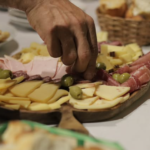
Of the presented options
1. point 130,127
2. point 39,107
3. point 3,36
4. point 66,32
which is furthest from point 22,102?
point 3,36

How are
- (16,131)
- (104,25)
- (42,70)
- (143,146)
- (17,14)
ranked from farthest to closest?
(17,14)
(104,25)
(42,70)
(143,146)
(16,131)

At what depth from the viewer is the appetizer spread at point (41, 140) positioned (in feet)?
1.48

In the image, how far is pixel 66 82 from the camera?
1.12 m

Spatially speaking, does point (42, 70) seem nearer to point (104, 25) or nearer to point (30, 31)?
point (104, 25)

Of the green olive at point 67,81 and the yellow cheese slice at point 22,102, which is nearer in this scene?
the yellow cheese slice at point 22,102

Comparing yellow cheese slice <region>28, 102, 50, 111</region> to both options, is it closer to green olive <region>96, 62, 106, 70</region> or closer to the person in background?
the person in background

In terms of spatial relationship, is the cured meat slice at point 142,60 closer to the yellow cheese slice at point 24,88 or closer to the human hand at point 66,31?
the human hand at point 66,31

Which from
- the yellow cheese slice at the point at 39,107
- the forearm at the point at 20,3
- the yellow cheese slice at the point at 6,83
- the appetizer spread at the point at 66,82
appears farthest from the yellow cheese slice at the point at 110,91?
the forearm at the point at 20,3

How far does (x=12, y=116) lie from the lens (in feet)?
3.25

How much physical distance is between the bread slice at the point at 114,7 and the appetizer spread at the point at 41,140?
1361 mm

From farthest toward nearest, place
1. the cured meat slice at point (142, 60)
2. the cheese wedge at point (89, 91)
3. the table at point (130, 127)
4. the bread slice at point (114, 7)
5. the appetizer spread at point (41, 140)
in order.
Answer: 1. the bread slice at point (114, 7)
2. the cured meat slice at point (142, 60)
3. the cheese wedge at point (89, 91)
4. the table at point (130, 127)
5. the appetizer spread at point (41, 140)

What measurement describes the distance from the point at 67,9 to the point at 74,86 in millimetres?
307

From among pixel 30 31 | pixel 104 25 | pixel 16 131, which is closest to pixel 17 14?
pixel 30 31

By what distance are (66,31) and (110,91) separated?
28cm
